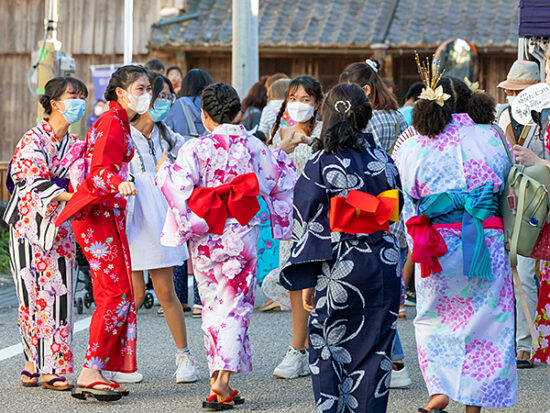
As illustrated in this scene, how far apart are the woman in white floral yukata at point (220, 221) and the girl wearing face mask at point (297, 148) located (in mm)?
669

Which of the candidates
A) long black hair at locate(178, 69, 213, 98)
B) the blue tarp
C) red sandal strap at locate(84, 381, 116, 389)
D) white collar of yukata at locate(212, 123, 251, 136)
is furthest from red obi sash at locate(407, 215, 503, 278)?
long black hair at locate(178, 69, 213, 98)

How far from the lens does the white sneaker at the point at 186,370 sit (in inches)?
249

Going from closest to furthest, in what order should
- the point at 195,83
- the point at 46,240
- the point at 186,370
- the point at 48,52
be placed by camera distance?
the point at 46,240 → the point at 186,370 → the point at 195,83 → the point at 48,52

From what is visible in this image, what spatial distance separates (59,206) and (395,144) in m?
2.32

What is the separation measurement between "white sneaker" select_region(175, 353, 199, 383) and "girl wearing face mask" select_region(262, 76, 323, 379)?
21.2 inches

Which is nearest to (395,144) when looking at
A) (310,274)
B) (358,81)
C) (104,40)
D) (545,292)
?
(358,81)

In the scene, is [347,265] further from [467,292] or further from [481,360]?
[481,360]

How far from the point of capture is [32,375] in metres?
6.23

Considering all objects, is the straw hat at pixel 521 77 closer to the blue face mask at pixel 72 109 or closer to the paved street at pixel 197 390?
the paved street at pixel 197 390

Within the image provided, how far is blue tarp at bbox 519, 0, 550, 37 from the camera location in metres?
7.54

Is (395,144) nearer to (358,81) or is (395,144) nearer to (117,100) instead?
(358,81)

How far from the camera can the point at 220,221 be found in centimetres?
562

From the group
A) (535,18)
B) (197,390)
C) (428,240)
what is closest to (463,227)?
(428,240)

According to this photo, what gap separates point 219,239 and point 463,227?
1410 mm
